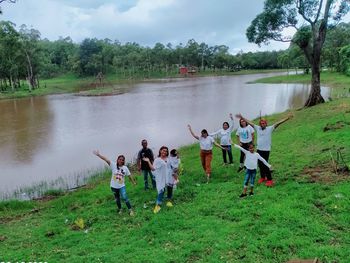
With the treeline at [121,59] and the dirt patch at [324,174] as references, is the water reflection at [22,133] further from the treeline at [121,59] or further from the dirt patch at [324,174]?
the treeline at [121,59]

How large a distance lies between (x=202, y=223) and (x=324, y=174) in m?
4.52

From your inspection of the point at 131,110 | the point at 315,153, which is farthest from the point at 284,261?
the point at 131,110

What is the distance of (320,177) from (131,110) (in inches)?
1167

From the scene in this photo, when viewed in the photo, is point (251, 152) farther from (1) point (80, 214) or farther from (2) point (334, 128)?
(2) point (334, 128)

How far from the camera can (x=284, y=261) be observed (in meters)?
6.44

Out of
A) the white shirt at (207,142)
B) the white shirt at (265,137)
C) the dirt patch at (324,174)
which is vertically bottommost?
the dirt patch at (324,174)

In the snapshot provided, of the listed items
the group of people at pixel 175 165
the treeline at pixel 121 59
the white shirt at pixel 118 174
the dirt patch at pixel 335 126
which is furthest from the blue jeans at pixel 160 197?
the treeline at pixel 121 59

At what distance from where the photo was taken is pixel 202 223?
→ 8.50 metres

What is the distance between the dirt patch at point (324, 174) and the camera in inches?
396

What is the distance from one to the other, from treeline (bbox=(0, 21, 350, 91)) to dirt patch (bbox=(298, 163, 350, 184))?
62.2 metres

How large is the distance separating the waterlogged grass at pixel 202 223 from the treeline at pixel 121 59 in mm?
60991

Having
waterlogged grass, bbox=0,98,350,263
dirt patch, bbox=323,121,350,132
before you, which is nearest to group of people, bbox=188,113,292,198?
waterlogged grass, bbox=0,98,350,263

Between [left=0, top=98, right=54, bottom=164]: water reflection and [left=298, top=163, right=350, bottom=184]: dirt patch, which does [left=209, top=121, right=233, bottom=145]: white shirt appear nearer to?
[left=298, top=163, right=350, bottom=184]: dirt patch

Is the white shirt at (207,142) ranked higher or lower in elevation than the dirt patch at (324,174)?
higher
